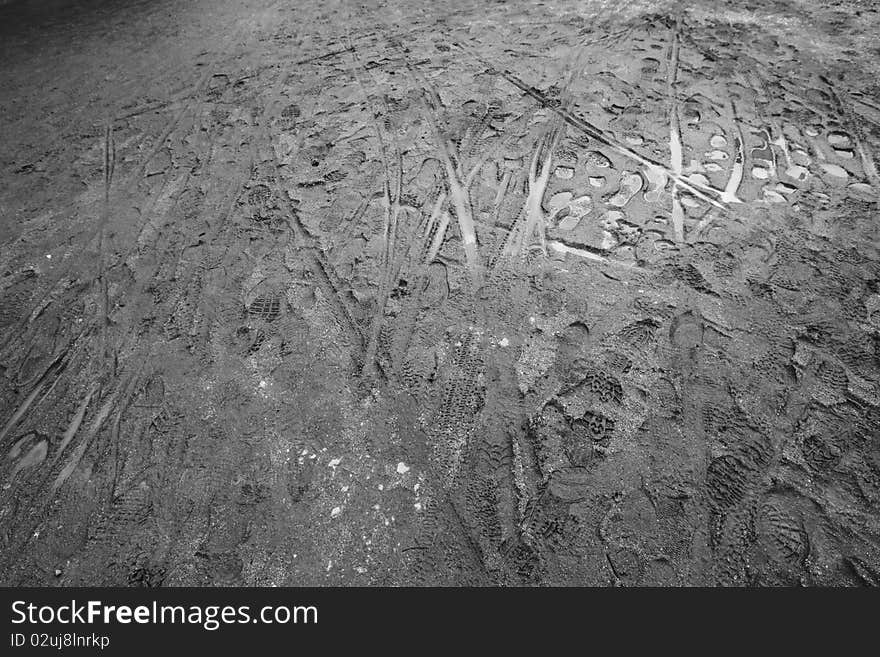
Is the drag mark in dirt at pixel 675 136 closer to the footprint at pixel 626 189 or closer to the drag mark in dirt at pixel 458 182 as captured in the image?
the footprint at pixel 626 189

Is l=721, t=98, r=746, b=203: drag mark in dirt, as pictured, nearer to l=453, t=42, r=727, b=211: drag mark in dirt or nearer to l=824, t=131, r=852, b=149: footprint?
l=453, t=42, r=727, b=211: drag mark in dirt

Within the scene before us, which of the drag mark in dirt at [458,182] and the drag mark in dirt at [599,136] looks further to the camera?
the drag mark in dirt at [599,136]

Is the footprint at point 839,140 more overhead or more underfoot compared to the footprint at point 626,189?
more overhead

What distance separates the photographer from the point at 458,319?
136 inches

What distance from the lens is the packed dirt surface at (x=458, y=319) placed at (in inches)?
102

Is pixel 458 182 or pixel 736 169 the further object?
pixel 458 182

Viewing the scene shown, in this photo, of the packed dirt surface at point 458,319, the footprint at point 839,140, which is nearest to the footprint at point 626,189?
the packed dirt surface at point 458,319

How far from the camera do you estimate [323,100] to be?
5.48 meters

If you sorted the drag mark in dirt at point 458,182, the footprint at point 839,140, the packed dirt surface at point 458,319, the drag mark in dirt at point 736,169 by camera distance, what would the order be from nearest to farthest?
the packed dirt surface at point 458,319
the drag mark in dirt at point 458,182
the drag mark in dirt at point 736,169
the footprint at point 839,140

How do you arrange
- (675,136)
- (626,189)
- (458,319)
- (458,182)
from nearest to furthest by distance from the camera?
(458,319) → (626,189) → (458,182) → (675,136)

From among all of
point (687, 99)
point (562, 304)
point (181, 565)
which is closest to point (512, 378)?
point (562, 304)

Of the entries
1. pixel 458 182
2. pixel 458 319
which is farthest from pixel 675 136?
pixel 458 319

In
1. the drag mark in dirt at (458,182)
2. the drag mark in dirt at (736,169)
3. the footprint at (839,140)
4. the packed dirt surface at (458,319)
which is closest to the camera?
the packed dirt surface at (458,319)

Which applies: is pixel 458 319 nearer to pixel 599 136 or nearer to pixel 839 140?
pixel 599 136
